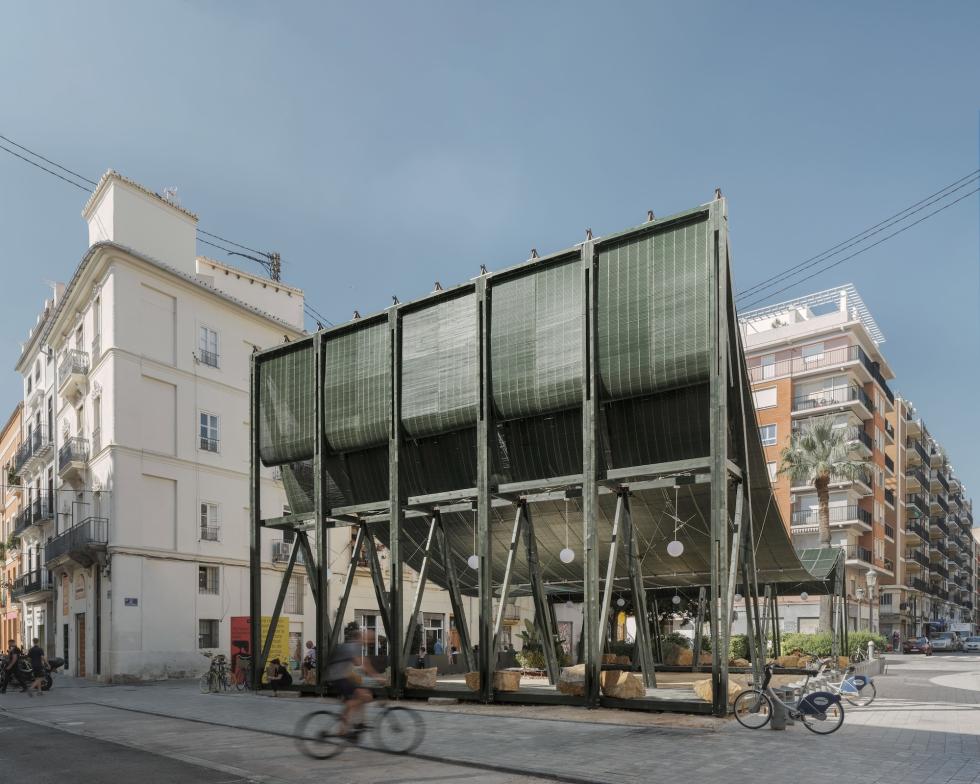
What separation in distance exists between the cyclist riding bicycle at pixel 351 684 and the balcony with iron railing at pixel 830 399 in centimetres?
6086

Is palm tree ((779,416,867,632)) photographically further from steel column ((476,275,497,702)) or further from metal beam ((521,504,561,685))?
steel column ((476,275,497,702))

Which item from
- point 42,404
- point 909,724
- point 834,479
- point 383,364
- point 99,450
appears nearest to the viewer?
point 909,724

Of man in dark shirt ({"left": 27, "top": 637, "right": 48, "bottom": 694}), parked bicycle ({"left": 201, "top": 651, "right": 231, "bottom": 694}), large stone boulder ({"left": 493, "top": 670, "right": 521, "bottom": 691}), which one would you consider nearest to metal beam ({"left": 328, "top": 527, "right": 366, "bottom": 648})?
parked bicycle ({"left": 201, "top": 651, "right": 231, "bottom": 694})

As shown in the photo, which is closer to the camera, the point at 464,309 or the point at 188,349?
the point at 464,309

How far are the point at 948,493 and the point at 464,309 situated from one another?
11257 cm

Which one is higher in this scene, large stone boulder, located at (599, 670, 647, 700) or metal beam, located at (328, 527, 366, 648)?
metal beam, located at (328, 527, 366, 648)

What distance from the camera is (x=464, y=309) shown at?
72.2 ft

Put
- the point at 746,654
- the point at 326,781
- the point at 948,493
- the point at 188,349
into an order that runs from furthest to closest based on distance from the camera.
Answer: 1. the point at 948,493
2. the point at 746,654
3. the point at 188,349
4. the point at 326,781

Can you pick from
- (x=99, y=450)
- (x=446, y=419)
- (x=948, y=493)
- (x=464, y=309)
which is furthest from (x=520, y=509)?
(x=948, y=493)

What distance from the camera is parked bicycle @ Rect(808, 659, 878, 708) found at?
679 inches

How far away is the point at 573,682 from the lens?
19.0 metres

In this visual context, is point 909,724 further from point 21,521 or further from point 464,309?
point 21,521

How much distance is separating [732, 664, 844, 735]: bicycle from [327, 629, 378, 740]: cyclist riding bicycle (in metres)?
6.06

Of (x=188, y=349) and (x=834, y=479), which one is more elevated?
(x=188, y=349)
